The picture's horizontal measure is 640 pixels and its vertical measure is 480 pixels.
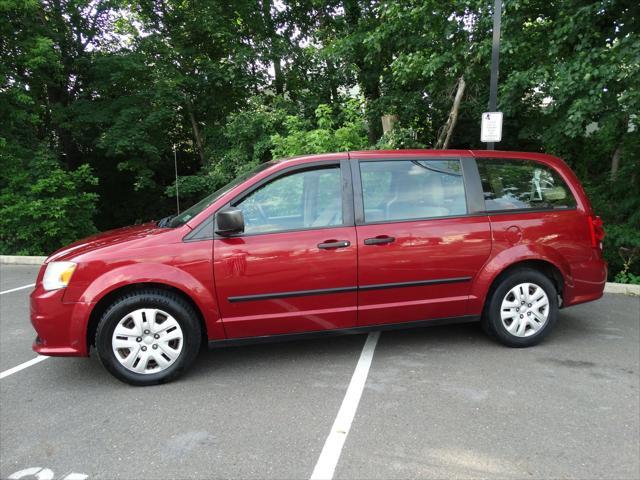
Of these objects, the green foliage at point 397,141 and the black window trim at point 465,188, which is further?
the green foliage at point 397,141

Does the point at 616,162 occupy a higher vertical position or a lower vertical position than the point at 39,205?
higher

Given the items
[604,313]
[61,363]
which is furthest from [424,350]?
[61,363]

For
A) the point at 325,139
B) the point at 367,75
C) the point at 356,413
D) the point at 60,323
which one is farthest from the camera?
the point at 367,75

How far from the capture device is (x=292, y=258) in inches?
139

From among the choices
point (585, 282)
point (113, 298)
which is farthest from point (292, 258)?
point (585, 282)

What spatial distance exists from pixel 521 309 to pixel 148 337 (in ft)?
10.2

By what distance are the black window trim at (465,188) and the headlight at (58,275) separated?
85.9 inches

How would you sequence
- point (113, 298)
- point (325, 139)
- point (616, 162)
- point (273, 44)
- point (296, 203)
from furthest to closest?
point (273, 44) < point (616, 162) < point (325, 139) < point (296, 203) < point (113, 298)

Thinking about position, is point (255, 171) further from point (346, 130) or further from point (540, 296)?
point (346, 130)

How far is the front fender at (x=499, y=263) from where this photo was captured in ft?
12.8

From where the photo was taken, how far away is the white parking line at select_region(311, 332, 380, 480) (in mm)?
2461

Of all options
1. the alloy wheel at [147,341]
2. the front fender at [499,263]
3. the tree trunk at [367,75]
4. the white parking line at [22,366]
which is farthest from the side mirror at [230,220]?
the tree trunk at [367,75]

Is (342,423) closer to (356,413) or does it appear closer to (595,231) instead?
(356,413)

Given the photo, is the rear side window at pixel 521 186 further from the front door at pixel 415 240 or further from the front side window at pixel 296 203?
the front side window at pixel 296 203
